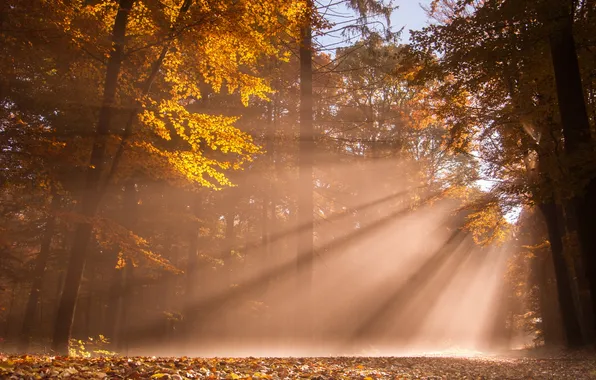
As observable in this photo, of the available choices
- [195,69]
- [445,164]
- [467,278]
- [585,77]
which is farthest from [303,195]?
[467,278]

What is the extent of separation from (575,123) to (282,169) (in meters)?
13.5

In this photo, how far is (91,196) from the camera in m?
9.37

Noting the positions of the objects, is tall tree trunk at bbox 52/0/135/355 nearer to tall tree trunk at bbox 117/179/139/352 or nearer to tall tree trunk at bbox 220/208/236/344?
tall tree trunk at bbox 117/179/139/352

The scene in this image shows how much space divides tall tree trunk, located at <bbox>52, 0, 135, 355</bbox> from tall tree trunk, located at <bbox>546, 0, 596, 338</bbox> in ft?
27.1

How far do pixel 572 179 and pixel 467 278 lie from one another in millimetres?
30322

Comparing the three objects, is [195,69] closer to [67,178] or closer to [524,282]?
[67,178]

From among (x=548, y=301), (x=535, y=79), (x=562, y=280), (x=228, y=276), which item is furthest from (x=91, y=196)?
(x=548, y=301)

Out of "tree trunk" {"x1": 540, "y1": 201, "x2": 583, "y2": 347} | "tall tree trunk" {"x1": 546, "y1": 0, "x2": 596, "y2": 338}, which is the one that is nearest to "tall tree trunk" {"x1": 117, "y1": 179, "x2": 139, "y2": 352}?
"tall tree trunk" {"x1": 546, "y1": 0, "x2": 596, "y2": 338}

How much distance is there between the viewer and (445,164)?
29172 millimetres

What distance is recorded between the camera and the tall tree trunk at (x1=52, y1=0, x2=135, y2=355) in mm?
9273

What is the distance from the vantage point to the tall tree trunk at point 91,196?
9.27 m

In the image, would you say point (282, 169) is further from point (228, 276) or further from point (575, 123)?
point (575, 123)

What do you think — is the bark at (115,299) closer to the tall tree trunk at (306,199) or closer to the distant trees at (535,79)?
the tall tree trunk at (306,199)

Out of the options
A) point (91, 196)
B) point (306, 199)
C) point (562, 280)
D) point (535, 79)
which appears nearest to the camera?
point (91, 196)
